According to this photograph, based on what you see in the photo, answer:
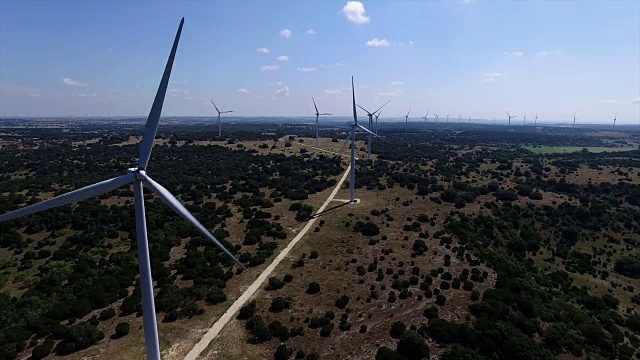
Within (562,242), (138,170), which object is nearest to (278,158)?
(562,242)

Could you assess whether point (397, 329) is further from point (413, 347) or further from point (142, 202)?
point (142, 202)

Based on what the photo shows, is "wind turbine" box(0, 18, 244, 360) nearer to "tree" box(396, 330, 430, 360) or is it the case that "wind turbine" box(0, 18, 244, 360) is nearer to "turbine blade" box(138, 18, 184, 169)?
"turbine blade" box(138, 18, 184, 169)

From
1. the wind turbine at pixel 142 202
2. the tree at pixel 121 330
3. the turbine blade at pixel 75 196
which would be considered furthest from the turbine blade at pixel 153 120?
the tree at pixel 121 330

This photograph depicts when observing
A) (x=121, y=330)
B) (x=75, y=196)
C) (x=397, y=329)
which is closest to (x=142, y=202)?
(x=75, y=196)

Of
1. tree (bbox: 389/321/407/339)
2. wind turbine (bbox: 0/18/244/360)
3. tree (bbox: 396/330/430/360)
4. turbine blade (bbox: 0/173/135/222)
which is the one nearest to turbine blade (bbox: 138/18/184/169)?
wind turbine (bbox: 0/18/244/360)

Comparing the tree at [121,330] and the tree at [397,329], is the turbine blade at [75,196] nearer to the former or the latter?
the tree at [121,330]
